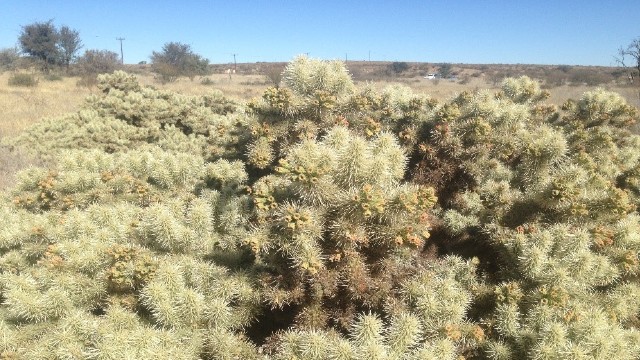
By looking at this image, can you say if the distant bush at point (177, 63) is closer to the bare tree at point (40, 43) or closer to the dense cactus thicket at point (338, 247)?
the bare tree at point (40, 43)

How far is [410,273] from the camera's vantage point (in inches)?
131

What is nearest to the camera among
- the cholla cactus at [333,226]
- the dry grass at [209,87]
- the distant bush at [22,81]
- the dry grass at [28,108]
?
the cholla cactus at [333,226]

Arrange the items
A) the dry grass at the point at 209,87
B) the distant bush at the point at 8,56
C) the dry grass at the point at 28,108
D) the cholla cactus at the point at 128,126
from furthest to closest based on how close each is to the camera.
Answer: the distant bush at the point at 8,56 → the dry grass at the point at 209,87 → the dry grass at the point at 28,108 → the cholla cactus at the point at 128,126

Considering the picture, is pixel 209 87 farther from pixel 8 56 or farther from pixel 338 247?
pixel 338 247

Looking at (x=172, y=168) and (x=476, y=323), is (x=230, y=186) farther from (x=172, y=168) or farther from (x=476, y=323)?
(x=476, y=323)

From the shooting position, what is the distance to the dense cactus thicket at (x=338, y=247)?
2703mm

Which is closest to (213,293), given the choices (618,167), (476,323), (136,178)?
(476,323)

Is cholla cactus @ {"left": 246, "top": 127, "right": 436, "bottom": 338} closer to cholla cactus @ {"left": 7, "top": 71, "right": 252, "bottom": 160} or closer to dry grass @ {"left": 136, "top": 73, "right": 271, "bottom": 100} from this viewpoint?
cholla cactus @ {"left": 7, "top": 71, "right": 252, "bottom": 160}

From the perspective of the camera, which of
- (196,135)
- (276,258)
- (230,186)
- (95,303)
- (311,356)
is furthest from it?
(196,135)

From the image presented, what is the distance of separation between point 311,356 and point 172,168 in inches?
115

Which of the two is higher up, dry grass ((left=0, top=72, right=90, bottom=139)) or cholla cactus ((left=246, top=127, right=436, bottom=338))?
dry grass ((left=0, top=72, right=90, bottom=139))

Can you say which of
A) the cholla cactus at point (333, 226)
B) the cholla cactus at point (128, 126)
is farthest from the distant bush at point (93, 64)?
the cholla cactus at point (333, 226)

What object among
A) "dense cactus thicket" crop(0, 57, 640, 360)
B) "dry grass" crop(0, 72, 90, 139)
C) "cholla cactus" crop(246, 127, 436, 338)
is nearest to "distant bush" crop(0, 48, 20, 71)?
"dry grass" crop(0, 72, 90, 139)

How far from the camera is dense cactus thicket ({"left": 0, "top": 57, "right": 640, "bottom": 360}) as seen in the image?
2703 millimetres
